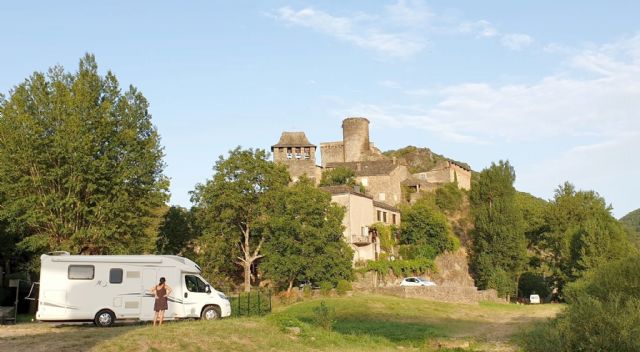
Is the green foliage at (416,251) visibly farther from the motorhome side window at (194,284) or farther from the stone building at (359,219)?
the motorhome side window at (194,284)

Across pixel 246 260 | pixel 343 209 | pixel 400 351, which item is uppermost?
pixel 343 209

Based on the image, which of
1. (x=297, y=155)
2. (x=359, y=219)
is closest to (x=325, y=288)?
(x=359, y=219)

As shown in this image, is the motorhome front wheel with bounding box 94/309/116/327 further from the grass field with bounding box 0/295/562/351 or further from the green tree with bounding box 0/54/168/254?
the green tree with bounding box 0/54/168/254

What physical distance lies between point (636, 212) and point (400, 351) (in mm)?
159742

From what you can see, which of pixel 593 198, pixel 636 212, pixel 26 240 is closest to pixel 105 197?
pixel 26 240

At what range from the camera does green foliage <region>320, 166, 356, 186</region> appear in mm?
77156

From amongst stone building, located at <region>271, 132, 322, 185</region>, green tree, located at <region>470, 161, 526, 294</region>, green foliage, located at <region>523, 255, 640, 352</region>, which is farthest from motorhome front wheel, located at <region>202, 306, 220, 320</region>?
stone building, located at <region>271, 132, 322, 185</region>

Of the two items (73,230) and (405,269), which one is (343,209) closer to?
(405,269)

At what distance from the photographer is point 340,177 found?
77.8 meters

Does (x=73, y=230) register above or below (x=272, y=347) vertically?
above

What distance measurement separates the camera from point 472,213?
75.6 metres

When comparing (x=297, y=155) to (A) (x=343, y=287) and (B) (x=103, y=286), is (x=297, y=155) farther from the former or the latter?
(B) (x=103, y=286)

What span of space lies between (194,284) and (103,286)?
3.46m

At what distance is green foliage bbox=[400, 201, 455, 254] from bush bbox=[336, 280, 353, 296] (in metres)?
21.4
